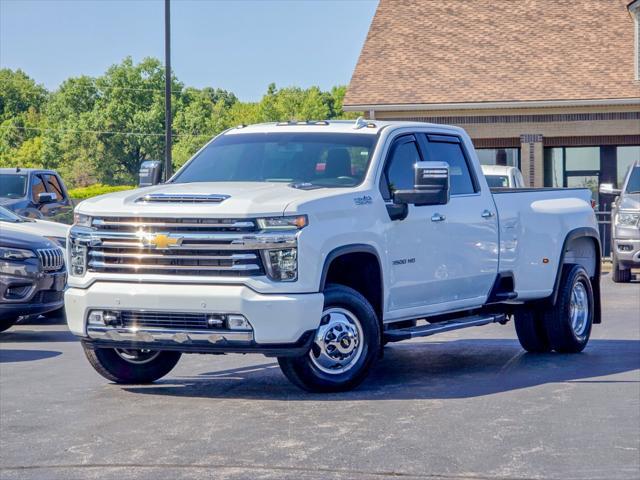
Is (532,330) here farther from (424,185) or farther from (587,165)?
(587,165)

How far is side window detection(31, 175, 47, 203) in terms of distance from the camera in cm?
2178

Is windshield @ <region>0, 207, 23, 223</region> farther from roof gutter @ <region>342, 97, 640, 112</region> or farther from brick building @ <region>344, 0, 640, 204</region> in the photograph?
brick building @ <region>344, 0, 640, 204</region>

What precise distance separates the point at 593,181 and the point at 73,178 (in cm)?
8765

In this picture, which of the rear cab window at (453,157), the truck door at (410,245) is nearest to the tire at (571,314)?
the rear cab window at (453,157)

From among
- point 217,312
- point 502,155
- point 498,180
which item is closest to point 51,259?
point 217,312

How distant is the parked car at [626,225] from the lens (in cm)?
2205

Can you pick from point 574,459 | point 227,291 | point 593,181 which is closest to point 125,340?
point 227,291

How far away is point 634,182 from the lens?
22781 mm

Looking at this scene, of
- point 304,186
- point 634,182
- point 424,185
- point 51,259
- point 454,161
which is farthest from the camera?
point 634,182

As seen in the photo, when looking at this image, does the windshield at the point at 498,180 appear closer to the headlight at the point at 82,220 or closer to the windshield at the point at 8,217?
the windshield at the point at 8,217

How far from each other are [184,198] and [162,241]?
365mm

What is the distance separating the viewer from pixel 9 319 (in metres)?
14.6

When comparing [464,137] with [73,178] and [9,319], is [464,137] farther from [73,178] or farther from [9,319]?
[73,178]

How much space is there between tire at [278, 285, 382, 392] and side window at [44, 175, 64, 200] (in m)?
Answer: 13.8
